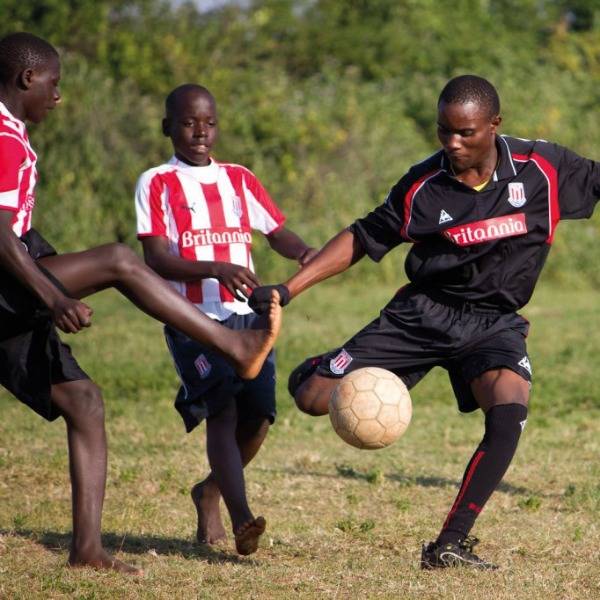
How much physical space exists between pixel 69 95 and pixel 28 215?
1412 cm

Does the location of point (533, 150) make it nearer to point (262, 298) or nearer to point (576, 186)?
point (576, 186)

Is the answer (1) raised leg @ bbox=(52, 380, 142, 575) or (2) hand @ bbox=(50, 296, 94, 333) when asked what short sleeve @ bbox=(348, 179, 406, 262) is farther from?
(2) hand @ bbox=(50, 296, 94, 333)

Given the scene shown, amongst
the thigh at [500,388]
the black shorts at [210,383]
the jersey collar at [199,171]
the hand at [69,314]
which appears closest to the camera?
the hand at [69,314]

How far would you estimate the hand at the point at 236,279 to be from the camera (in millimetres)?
6082

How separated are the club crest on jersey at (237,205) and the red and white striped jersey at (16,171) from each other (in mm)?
1457

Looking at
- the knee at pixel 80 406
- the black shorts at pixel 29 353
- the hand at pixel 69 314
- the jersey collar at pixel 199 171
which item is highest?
the jersey collar at pixel 199 171

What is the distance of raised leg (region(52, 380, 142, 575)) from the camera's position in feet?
18.4

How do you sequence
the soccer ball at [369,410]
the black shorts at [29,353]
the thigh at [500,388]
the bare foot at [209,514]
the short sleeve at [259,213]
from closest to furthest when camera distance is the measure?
the black shorts at [29,353] < the soccer ball at [369,410] < the thigh at [500,388] < the bare foot at [209,514] < the short sleeve at [259,213]

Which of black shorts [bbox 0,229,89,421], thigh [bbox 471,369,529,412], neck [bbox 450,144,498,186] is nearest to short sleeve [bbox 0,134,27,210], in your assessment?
black shorts [bbox 0,229,89,421]

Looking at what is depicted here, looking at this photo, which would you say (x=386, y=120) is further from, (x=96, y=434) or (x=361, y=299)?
(x=96, y=434)

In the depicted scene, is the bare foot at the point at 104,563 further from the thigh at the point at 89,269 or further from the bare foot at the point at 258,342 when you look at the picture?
the thigh at the point at 89,269

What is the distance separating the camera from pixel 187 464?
8.55m

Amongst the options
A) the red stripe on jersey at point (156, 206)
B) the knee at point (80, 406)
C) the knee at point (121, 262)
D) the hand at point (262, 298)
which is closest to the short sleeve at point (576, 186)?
the hand at point (262, 298)

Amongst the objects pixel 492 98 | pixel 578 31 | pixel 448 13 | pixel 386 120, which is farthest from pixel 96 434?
pixel 578 31
